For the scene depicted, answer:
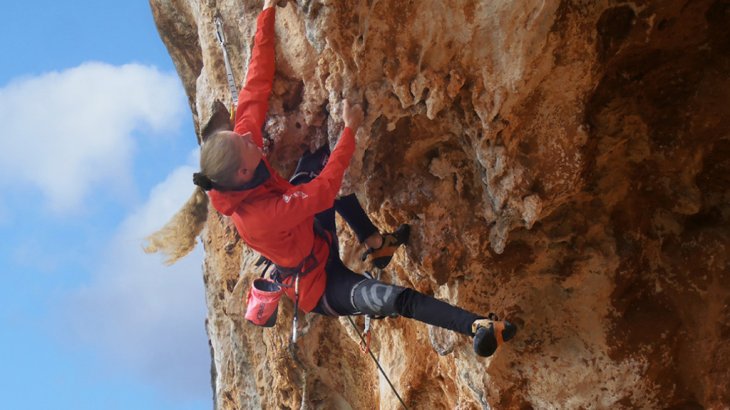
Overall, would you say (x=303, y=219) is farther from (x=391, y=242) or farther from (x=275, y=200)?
(x=391, y=242)

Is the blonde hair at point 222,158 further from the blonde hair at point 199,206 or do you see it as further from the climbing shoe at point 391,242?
the climbing shoe at point 391,242

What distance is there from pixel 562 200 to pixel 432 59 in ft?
3.35

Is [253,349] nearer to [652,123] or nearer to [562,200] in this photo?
[562,200]

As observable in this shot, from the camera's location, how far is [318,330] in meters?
5.88

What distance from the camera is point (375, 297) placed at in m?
3.63

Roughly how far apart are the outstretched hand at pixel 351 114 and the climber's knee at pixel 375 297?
2.77 feet

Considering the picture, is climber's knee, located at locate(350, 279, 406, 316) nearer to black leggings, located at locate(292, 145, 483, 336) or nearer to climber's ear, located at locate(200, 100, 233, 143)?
black leggings, located at locate(292, 145, 483, 336)

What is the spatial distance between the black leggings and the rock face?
145mm

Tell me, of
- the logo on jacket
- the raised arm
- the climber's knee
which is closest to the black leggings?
the climber's knee

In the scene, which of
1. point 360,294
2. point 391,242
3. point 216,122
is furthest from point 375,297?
point 216,122

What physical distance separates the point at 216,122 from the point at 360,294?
1.29 metres

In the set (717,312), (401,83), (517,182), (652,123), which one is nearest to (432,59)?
(401,83)

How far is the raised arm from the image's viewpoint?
391 cm

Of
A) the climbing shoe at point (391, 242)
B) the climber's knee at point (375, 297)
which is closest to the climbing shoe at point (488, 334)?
the climber's knee at point (375, 297)
